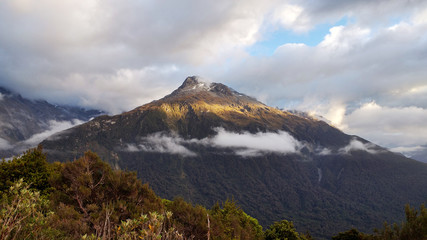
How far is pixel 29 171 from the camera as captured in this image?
3206cm

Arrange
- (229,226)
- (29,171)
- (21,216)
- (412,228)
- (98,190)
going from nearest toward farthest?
(21,216) < (98,190) < (412,228) < (29,171) < (229,226)

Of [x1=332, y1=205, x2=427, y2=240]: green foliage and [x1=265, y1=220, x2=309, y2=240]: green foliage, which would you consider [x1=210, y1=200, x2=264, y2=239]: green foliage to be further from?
[x1=332, y1=205, x2=427, y2=240]: green foliage

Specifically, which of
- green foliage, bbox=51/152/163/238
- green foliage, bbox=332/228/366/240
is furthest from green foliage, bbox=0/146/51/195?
green foliage, bbox=332/228/366/240

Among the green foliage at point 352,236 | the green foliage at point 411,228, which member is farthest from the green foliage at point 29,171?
the green foliage at point 352,236

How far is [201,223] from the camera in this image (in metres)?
25.8

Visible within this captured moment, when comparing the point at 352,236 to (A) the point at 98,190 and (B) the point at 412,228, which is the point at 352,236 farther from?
(A) the point at 98,190

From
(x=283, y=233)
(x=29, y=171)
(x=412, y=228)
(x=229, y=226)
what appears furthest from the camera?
(x=283, y=233)

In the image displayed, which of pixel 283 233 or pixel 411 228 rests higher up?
pixel 411 228

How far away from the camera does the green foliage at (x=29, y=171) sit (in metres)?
30.5

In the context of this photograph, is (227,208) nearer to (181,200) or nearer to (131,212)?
(181,200)

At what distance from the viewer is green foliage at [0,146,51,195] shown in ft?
100.0

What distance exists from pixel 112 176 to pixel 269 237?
40.5 m

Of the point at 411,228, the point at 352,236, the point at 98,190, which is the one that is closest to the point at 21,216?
the point at 98,190

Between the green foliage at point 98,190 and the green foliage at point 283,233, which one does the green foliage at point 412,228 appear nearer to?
the green foliage at point 283,233
